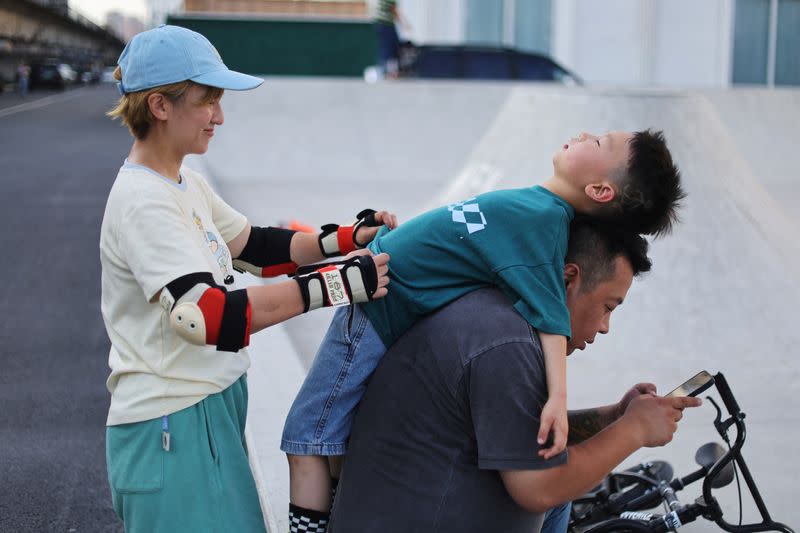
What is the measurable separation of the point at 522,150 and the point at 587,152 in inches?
263

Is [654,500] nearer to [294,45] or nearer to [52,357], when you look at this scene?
[52,357]

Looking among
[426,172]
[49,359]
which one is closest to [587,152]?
[49,359]

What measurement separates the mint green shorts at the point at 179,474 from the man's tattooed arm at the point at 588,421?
87 cm

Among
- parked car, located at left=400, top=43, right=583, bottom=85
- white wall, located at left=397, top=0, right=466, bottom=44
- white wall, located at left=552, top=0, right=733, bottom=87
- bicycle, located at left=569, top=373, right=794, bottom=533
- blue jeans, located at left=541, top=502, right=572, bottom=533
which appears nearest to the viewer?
blue jeans, located at left=541, top=502, right=572, bottom=533

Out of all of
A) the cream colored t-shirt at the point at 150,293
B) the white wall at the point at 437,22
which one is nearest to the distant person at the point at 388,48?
the white wall at the point at 437,22

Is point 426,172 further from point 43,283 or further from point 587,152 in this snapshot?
point 587,152

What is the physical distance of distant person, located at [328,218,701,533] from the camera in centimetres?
202

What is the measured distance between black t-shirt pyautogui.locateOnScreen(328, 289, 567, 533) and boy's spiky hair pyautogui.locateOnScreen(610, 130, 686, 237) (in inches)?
13.9

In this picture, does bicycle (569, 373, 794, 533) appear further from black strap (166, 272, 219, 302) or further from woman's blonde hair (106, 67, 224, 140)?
woman's blonde hair (106, 67, 224, 140)

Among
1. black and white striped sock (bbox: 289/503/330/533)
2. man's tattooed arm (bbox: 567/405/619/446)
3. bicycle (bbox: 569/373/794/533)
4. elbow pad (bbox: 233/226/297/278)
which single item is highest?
elbow pad (bbox: 233/226/297/278)

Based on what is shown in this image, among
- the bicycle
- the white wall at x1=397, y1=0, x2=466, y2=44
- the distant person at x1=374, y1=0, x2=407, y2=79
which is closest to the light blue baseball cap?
the bicycle

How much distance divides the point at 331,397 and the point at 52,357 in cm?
446

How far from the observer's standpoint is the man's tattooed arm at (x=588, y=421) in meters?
2.50

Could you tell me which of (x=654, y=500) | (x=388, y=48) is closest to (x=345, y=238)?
(x=654, y=500)
